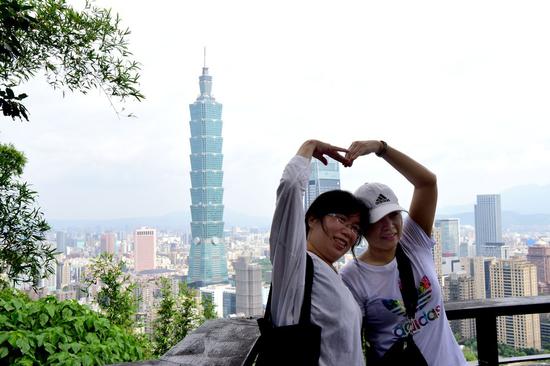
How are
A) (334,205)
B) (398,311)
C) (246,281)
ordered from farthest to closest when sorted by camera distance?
(246,281), (398,311), (334,205)

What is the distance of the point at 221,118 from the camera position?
82000 mm

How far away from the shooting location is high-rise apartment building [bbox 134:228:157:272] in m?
40.3

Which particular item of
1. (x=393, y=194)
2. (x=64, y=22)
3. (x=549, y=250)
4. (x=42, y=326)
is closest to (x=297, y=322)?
(x=393, y=194)

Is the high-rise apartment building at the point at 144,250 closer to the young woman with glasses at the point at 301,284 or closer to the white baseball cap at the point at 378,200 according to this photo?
the white baseball cap at the point at 378,200

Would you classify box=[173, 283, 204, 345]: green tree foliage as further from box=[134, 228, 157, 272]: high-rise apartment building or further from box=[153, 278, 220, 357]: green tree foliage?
box=[134, 228, 157, 272]: high-rise apartment building

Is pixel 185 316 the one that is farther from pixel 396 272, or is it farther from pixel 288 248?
pixel 288 248

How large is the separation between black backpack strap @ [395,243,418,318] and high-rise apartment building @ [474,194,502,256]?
2082 centimetres

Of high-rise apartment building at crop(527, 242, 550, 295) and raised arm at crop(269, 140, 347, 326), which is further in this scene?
high-rise apartment building at crop(527, 242, 550, 295)

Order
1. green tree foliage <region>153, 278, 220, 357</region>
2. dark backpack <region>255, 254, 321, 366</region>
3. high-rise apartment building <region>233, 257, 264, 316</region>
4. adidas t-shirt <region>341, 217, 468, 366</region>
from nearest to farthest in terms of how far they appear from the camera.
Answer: dark backpack <region>255, 254, 321, 366</region> → adidas t-shirt <region>341, 217, 468, 366</region> → green tree foliage <region>153, 278, 220, 357</region> → high-rise apartment building <region>233, 257, 264, 316</region>

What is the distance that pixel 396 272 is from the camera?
129cm

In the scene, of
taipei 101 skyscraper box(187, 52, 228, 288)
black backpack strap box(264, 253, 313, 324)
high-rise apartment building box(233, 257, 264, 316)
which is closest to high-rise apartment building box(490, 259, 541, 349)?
black backpack strap box(264, 253, 313, 324)

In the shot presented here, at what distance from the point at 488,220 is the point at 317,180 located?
911 inches

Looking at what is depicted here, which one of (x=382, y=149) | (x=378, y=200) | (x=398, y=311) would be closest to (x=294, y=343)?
(x=398, y=311)

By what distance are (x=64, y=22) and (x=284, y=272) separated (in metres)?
2.21
